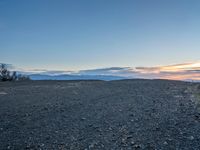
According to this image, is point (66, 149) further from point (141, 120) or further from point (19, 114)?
point (19, 114)

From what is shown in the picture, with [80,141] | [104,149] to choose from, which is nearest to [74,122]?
[80,141]

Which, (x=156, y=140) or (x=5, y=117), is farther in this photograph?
(x=5, y=117)

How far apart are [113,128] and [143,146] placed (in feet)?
5.32

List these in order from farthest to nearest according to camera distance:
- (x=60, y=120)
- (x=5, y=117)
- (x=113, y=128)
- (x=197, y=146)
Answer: (x=5, y=117)
(x=60, y=120)
(x=113, y=128)
(x=197, y=146)

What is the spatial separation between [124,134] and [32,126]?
3.05 meters

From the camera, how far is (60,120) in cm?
826

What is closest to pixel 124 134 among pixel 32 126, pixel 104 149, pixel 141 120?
pixel 104 149

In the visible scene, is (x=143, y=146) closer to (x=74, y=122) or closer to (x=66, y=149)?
(x=66, y=149)

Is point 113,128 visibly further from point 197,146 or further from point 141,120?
point 197,146

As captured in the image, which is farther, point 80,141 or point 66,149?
point 80,141

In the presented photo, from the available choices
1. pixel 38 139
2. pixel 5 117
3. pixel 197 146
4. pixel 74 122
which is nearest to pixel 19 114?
pixel 5 117

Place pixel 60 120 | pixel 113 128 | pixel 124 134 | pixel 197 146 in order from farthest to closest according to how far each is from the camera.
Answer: pixel 60 120 → pixel 113 128 → pixel 124 134 → pixel 197 146

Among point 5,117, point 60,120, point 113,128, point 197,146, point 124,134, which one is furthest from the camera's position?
point 5,117

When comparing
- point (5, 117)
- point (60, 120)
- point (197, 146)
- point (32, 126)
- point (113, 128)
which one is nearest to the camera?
point (197, 146)
